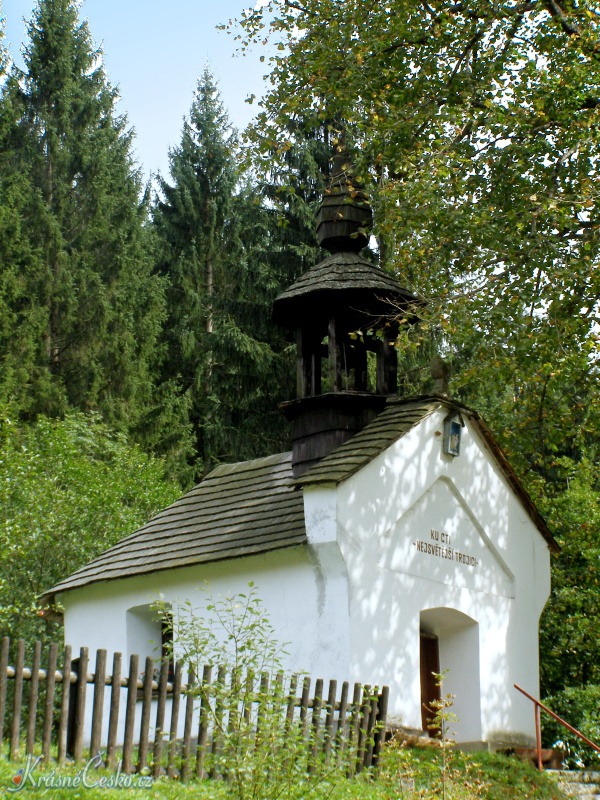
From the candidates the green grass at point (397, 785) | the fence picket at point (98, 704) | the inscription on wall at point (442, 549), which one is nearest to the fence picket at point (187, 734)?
the green grass at point (397, 785)

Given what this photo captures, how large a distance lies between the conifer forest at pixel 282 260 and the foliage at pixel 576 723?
14cm

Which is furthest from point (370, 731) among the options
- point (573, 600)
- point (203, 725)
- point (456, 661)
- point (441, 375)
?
point (573, 600)

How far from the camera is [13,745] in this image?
7.29 meters

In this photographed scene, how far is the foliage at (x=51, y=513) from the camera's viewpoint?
62.5ft

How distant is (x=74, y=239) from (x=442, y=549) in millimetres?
20171

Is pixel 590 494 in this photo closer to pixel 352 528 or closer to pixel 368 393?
pixel 368 393

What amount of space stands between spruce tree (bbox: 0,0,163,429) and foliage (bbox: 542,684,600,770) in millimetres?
14775

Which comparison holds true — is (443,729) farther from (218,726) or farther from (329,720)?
(218,726)

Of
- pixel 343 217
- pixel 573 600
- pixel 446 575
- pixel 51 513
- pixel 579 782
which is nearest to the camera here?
pixel 579 782

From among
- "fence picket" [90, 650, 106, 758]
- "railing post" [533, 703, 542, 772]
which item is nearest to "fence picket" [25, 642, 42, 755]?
"fence picket" [90, 650, 106, 758]

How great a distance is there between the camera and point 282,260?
1106 inches

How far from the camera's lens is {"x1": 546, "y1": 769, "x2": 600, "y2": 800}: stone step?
12.3m

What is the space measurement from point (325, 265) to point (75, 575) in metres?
5.63

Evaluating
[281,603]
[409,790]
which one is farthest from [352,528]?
[409,790]
